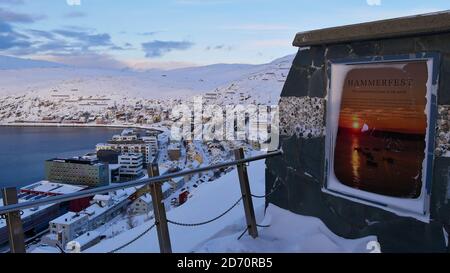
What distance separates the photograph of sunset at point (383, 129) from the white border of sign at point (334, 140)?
0.10ft

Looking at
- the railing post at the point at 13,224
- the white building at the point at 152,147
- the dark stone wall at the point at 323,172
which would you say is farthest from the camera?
the white building at the point at 152,147

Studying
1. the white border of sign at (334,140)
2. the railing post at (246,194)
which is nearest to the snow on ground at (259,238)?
the railing post at (246,194)

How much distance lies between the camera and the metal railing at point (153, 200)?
63.2 inches

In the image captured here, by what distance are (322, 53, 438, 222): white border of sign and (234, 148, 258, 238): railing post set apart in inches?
25.8

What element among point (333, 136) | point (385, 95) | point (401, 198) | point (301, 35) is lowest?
point (401, 198)

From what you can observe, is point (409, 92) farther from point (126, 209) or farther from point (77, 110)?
point (77, 110)

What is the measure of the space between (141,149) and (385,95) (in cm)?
2122

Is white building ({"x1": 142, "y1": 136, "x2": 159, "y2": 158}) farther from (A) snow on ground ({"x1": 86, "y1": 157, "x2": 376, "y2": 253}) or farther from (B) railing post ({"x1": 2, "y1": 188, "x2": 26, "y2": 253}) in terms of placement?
(B) railing post ({"x1": 2, "y1": 188, "x2": 26, "y2": 253})

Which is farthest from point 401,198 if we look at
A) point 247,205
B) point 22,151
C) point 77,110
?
point 77,110

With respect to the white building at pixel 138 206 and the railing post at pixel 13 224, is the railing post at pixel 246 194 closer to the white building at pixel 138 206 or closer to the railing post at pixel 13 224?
the railing post at pixel 13 224

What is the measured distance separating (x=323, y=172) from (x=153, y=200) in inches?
59.7

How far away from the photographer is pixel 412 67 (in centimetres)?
243

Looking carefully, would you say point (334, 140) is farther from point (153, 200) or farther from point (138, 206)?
point (138, 206)

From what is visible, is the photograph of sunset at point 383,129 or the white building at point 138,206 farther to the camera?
the white building at point 138,206
